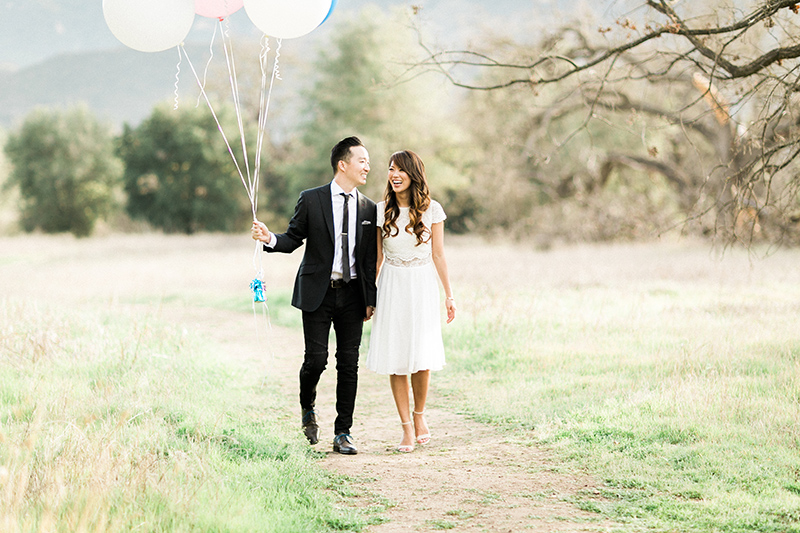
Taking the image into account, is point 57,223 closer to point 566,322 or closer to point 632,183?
point 632,183

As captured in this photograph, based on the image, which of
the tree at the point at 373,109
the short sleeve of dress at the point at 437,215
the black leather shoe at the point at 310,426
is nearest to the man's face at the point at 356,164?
the short sleeve of dress at the point at 437,215

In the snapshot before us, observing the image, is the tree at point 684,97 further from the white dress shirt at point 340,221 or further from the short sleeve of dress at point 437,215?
the white dress shirt at point 340,221

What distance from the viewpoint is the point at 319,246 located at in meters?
5.19

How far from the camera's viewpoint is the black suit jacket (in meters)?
5.15

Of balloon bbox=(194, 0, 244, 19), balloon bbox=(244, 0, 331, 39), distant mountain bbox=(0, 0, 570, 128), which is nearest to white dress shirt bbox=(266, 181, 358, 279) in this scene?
balloon bbox=(244, 0, 331, 39)

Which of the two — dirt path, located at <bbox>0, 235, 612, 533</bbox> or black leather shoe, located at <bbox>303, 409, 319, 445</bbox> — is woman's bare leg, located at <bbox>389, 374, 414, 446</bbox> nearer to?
dirt path, located at <bbox>0, 235, 612, 533</bbox>

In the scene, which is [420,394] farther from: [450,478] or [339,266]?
[339,266]

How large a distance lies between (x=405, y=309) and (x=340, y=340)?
566 millimetres

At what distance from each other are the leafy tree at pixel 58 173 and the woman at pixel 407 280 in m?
42.9

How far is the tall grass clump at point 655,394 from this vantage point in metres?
4.03

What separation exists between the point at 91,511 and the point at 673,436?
12.7 ft

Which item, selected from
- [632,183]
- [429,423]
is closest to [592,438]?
[429,423]

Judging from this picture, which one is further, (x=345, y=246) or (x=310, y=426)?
(x=310, y=426)

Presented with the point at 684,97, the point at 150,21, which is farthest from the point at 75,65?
the point at 150,21
